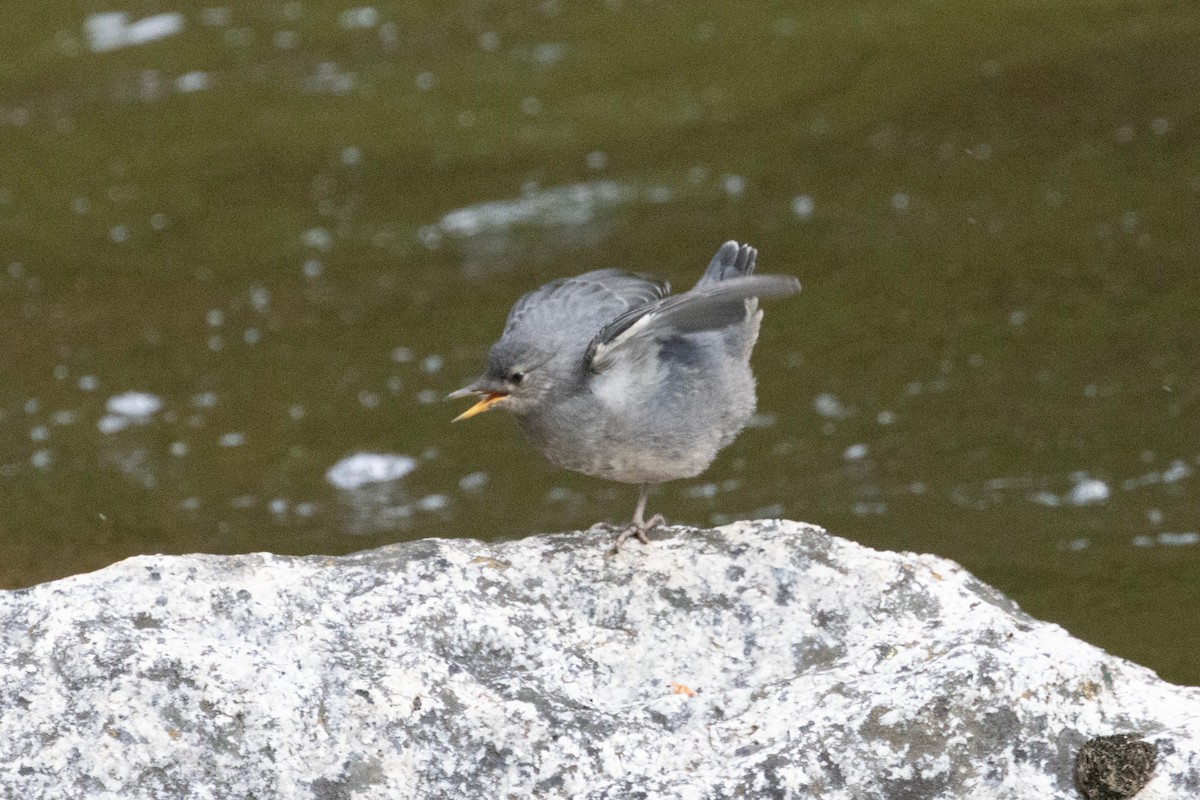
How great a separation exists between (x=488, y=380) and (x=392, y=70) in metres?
6.78

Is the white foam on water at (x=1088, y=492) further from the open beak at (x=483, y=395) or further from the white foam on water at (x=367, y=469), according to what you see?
the open beak at (x=483, y=395)

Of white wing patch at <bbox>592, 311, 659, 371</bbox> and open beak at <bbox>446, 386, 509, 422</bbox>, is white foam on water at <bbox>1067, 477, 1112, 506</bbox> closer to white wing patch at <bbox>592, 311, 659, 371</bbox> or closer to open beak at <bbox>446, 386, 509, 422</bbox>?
white wing patch at <bbox>592, 311, 659, 371</bbox>

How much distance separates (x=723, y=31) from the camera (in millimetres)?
10461

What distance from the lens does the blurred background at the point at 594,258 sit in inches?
246

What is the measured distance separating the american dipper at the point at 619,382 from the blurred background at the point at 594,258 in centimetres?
190

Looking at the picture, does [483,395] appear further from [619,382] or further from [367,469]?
[367,469]

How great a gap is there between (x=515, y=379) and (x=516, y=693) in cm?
111

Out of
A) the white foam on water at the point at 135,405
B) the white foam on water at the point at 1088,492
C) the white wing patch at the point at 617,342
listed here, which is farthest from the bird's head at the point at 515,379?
the white foam on water at the point at 135,405

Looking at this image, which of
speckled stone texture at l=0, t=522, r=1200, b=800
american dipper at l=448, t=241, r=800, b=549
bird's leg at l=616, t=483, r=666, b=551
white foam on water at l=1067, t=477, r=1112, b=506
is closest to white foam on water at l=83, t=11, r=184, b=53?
white foam on water at l=1067, t=477, r=1112, b=506

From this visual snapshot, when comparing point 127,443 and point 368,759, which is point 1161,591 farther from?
point 127,443

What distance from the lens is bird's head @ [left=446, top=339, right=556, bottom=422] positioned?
12.9 feet

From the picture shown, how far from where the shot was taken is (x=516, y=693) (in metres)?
3.04

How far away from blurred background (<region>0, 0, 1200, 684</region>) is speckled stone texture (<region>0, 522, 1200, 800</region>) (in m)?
2.12

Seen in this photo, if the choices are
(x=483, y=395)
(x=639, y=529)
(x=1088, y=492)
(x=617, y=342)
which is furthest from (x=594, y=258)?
(x=639, y=529)
